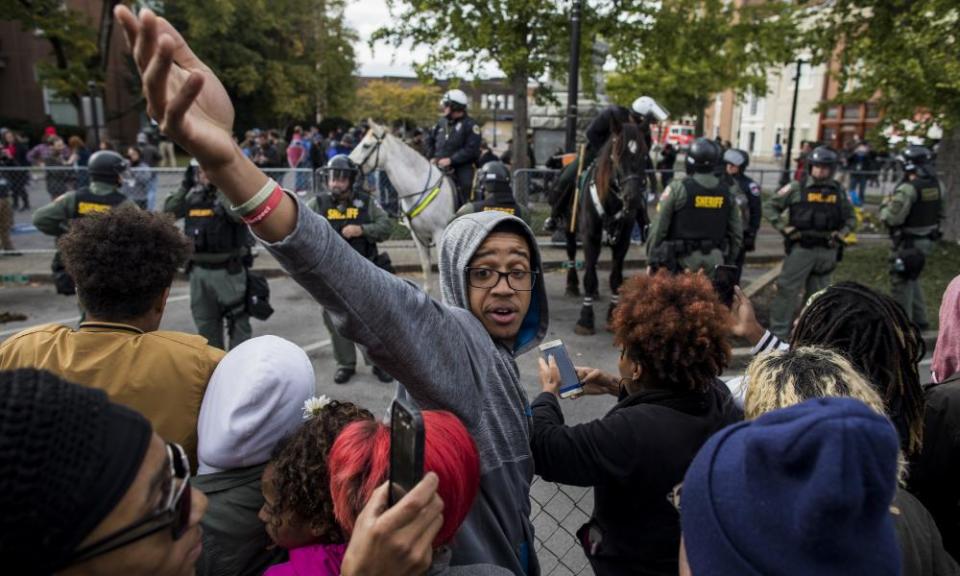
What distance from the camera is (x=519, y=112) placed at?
1360cm

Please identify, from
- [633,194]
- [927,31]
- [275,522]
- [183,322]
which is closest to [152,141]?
[183,322]

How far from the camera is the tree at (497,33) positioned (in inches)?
468

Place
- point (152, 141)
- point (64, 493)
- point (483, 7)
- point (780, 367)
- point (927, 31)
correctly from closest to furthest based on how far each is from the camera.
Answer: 1. point (64, 493)
2. point (780, 367)
3. point (927, 31)
4. point (483, 7)
5. point (152, 141)

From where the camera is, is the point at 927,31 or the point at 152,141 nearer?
the point at 927,31

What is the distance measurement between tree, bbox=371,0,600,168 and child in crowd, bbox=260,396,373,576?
11252 millimetres

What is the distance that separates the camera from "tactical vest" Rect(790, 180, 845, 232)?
682cm

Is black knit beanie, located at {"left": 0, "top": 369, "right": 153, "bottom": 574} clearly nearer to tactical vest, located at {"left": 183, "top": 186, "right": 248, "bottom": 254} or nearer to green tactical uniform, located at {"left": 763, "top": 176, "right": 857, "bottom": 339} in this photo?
tactical vest, located at {"left": 183, "top": 186, "right": 248, "bottom": 254}

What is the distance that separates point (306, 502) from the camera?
4.99 feet

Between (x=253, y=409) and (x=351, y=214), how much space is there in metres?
4.46

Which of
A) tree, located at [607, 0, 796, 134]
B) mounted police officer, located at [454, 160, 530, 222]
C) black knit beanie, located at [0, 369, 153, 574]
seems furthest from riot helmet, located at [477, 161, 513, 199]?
tree, located at [607, 0, 796, 134]

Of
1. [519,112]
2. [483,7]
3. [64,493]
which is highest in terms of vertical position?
[483,7]

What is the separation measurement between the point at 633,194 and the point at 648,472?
18.8ft

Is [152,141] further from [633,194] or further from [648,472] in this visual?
[648,472]

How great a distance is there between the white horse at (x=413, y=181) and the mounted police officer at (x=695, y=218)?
3.04m
